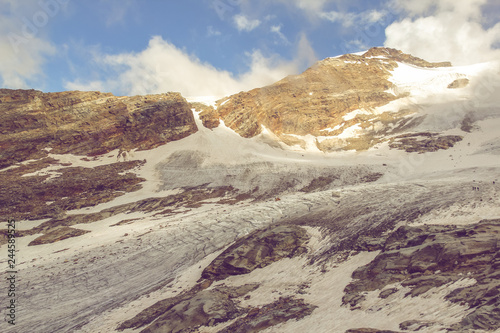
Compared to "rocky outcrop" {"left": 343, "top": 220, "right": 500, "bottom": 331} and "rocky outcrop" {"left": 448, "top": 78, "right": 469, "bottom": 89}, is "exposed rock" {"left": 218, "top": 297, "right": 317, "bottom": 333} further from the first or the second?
"rocky outcrop" {"left": 448, "top": 78, "right": 469, "bottom": 89}

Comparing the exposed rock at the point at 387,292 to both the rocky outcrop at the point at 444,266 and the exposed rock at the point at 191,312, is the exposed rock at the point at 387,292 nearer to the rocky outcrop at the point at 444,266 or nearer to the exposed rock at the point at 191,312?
the rocky outcrop at the point at 444,266

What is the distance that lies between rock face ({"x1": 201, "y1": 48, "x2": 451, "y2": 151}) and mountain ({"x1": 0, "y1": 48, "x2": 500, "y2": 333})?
58 centimetres

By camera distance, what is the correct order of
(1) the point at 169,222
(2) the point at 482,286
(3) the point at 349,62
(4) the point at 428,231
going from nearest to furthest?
(2) the point at 482,286 → (4) the point at 428,231 → (1) the point at 169,222 → (3) the point at 349,62

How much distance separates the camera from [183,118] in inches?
3051

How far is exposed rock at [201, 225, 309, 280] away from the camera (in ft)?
70.3

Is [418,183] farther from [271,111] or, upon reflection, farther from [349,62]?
[349,62]

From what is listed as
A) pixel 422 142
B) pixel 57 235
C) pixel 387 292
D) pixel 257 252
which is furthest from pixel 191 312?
pixel 422 142

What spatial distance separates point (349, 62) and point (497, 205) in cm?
9468

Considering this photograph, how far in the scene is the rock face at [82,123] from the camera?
6220 centimetres

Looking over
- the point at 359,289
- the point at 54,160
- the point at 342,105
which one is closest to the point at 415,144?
the point at 342,105

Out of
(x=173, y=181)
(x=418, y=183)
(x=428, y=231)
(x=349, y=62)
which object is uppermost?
(x=349, y=62)

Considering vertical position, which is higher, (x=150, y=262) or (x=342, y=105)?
(x=342, y=105)

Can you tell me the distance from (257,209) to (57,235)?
23.4 meters

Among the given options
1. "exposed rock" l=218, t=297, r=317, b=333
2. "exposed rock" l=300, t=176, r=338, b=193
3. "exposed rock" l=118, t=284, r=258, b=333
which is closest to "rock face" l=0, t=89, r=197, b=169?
"exposed rock" l=300, t=176, r=338, b=193
